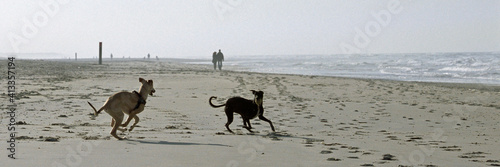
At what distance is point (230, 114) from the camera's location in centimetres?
881

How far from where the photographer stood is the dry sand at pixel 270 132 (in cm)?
599

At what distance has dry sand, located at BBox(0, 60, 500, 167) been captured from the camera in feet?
19.7

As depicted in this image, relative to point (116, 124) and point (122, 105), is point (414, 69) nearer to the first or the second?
point (122, 105)

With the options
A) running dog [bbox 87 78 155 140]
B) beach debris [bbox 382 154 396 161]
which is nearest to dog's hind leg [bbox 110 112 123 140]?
running dog [bbox 87 78 155 140]

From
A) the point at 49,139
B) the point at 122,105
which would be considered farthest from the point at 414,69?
the point at 49,139

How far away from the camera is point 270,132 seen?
8820 mm

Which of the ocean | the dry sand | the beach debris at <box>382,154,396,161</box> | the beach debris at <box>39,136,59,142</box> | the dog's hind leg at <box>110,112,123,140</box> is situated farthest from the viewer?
the ocean

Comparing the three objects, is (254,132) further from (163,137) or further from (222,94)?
(222,94)

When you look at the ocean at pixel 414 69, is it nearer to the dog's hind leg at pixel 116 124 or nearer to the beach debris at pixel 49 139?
the dog's hind leg at pixel 116 124

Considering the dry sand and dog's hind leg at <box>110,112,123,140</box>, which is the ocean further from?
dog's hind leg at <box>110,112,123,140</box>

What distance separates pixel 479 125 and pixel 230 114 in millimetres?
4989

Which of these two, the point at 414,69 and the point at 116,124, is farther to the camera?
the point at 414,69

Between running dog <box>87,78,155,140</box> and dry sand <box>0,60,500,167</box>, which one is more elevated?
running dog <box>87,78,155,140</box>

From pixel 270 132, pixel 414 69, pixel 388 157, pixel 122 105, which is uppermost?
pixel 122 105
